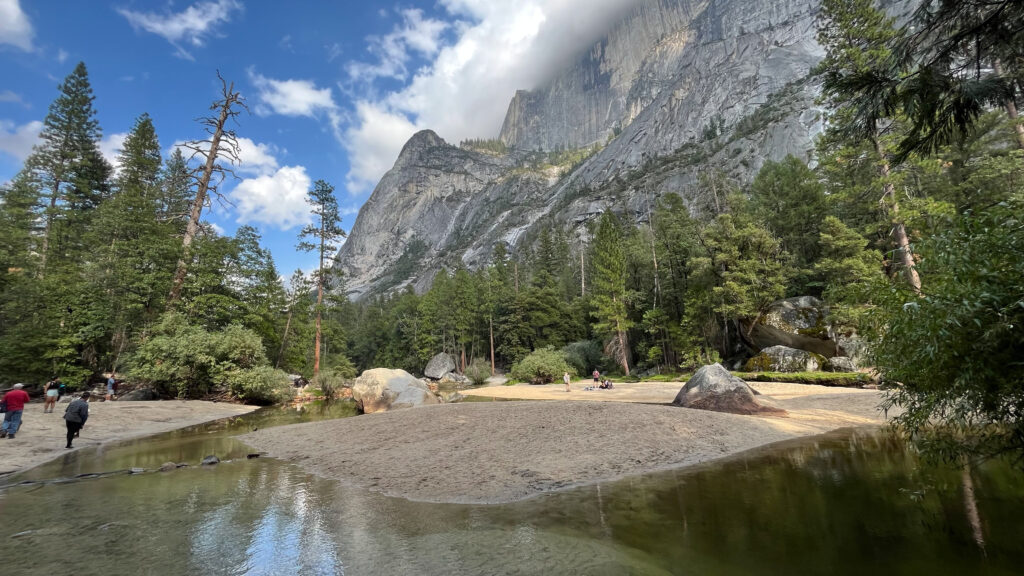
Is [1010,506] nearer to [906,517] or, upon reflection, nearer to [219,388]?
[906,517]

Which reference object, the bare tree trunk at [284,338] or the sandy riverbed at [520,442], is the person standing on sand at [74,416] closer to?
the sandy riverbed at [520,442]

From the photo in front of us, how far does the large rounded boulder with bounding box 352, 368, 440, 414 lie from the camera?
723 inches

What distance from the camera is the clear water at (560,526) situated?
3789 millimetres

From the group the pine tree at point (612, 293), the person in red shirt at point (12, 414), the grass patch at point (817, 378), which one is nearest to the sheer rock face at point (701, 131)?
the pine tree at point (612, 293)

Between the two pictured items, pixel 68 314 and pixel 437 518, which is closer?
pixel 437 518

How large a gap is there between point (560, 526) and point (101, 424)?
685 inches

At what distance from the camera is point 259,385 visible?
21750 mm

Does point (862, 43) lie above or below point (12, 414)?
above

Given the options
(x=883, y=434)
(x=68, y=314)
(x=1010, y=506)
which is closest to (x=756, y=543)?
(x=1010, y=506)

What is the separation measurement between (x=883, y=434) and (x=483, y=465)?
31.8 ft

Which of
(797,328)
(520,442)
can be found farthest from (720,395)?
(797,328)

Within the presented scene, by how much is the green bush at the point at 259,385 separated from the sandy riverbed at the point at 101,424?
154 cm

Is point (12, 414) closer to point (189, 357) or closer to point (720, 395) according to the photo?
point (189, 357)

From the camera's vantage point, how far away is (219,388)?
71.6 ft
